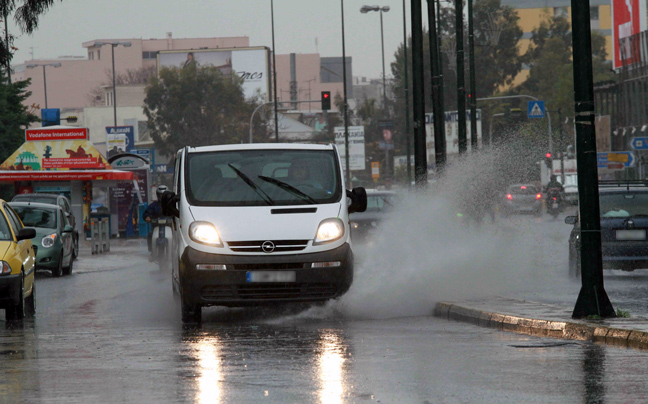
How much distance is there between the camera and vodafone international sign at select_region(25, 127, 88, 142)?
4075cm

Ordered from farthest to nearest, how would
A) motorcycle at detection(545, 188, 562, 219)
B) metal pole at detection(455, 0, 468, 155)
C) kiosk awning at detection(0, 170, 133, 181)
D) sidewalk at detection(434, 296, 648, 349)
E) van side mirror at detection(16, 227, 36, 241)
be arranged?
motorcycle at detection(545, 188, 562, 219), kiosk awning at detection(0, 170, 133, 181), metal pole at detection(455, 0, 468, 155), van side mirror at detection(16, 227, 36, 241), sidewalk at detection(434, 296, 648, 349)

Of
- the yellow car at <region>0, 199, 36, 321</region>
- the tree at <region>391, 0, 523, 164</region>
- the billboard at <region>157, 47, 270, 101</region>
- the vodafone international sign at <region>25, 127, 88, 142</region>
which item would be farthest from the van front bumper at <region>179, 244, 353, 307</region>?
the billboard at <region>157, 47, 270, 101</region>

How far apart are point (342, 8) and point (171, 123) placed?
90.7ft

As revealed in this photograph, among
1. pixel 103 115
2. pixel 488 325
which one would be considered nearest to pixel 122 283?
pixel 488 325

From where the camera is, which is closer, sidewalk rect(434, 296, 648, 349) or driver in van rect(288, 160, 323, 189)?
sidewalk rect(434, 296, 648, 349)

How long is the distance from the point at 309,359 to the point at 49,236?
1448 centimetres

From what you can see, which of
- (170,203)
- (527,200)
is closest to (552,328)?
(170,203)

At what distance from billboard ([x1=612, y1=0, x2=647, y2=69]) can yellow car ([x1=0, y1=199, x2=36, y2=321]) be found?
197 feet

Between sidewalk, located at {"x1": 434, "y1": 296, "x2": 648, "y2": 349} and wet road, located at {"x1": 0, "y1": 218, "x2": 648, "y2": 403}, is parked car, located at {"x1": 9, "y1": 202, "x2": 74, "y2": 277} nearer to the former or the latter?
wet road, located at {"x1": 0, "y1": 218, "x2": 648, "y2": 403}

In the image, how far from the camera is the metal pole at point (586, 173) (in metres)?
11.6

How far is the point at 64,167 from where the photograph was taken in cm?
4050

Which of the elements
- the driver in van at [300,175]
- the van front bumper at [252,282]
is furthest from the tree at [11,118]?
the van front bumper at [252,282]

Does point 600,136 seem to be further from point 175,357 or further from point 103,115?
point 175,357

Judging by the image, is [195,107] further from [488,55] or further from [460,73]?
[460,73]
